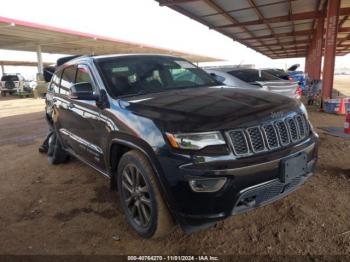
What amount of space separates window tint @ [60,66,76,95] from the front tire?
6.63 ft

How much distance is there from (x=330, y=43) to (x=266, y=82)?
18.0 feet

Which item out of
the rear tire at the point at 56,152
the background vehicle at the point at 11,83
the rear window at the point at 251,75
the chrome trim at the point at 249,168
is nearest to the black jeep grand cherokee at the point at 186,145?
the chrome trim at the point at 249,168

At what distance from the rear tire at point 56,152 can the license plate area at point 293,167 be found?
13.4 feet

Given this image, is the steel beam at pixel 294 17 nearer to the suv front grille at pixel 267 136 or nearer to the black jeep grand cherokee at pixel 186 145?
the black jeep grand cherokee at pixel 186 145

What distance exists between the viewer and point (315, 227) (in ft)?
10.2

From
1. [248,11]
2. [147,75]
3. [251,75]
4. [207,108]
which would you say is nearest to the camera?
[207,108]

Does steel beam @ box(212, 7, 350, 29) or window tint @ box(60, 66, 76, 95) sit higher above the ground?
steel beam @ box(212, 7, 350, 29)

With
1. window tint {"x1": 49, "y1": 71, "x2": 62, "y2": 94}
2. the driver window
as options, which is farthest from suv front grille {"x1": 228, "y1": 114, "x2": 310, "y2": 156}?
window tint {"x1": 49, "y1": 71, "x2": 62, "y2": 94}

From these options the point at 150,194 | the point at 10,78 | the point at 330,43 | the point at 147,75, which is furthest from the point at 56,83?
the point at 10,78

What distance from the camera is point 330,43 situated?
11.6m

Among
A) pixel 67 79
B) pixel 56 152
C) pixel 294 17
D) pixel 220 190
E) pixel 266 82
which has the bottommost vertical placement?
pixel 56 152

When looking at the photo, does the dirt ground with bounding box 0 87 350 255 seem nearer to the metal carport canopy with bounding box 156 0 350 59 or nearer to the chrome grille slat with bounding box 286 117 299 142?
the chrome grille slat with bounding box 286 117 299 142

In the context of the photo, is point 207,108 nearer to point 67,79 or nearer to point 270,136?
point 270,136

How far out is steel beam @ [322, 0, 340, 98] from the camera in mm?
11469
